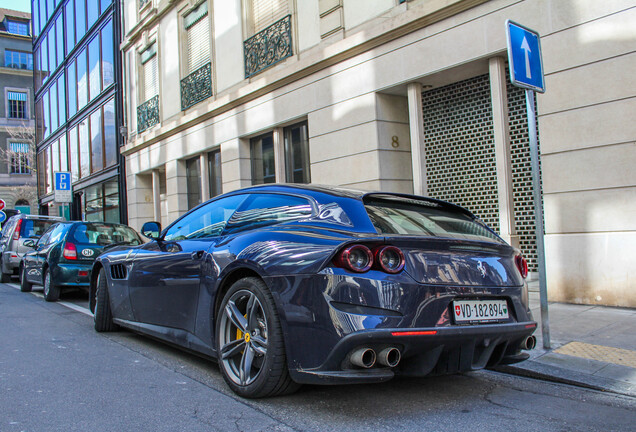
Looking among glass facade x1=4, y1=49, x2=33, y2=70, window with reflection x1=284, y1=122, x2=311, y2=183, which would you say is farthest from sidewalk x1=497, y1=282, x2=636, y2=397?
glass facade x1=4, y1=49, x2=33, y2=70

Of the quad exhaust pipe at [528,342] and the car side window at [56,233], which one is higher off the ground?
the car side window at [56,233]

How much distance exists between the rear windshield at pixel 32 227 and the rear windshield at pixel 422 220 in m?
12.1

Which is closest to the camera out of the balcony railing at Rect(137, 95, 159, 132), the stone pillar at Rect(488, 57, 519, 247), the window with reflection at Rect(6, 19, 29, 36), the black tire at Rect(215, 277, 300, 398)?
the black tire at Rect(215, 277, 300, 398)

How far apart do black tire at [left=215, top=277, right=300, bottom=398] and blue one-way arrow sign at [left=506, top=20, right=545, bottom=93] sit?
116 inches

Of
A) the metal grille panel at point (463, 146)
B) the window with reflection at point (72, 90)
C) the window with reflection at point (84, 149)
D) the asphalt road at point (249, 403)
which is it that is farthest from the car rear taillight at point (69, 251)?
the window with reflection at point (72, 90)

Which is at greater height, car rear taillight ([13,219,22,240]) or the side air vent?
car rear taillight ([13,219,22,240])

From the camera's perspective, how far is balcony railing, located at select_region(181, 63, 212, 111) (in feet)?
50.0

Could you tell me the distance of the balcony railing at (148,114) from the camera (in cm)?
1845

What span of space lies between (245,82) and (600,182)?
9.00m

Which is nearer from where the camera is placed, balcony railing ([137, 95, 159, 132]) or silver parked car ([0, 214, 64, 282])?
silver parked car ([0, 214, 64, 282])

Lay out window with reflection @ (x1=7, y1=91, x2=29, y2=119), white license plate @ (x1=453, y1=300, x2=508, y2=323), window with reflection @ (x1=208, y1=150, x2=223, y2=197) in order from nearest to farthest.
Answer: white license plate @ (x1=453, y1=300, x2=508, y2=323) → window with reflection @ (x1=208, y1=150, x2=223, y2=197) → window with reflection @ (x1=7, y1=91, x2=29, y2=119)

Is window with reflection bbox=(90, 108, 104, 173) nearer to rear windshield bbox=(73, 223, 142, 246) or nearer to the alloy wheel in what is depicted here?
rear windshield bbox=(73, 223, 142, 246)

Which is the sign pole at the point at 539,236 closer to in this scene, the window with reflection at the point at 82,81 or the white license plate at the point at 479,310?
the white license plate at the point at 479,310

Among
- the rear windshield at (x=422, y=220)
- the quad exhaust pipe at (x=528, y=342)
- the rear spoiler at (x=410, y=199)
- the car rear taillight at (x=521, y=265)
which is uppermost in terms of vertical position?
the rear spoiler at (x=410, y=199)
